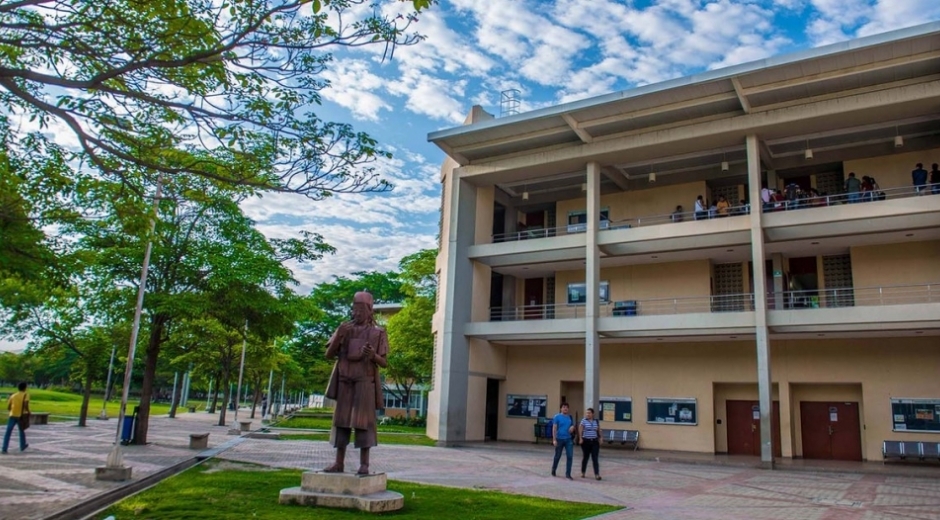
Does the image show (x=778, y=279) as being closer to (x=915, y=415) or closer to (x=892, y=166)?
(x=892, y=166)

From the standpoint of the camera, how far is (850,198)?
69.2 ft

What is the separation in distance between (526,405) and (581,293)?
5164 millimetres

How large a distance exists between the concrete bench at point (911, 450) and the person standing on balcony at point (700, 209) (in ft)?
29.2

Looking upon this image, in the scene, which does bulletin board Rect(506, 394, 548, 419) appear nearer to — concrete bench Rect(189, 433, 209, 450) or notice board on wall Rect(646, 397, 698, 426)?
notice board on wall Rect(646, 397, 698, 426)

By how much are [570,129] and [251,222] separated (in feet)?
37.1

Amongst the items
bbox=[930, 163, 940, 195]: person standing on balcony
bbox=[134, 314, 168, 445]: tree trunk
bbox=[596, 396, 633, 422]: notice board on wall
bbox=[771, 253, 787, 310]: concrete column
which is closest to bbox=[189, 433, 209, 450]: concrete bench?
bbox=[134, 314, 168, 445]: tree trunk

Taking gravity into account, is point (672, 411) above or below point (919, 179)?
below

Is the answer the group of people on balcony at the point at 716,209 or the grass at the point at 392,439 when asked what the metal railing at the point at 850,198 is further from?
the grass at the point at 392,439

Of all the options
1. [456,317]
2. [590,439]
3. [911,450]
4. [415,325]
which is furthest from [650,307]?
[415,325]

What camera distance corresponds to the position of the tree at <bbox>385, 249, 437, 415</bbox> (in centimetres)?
3628

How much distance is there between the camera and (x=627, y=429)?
25.0m

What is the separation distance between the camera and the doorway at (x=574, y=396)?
27156 millimetres

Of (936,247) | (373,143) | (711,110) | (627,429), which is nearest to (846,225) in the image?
(936,247)

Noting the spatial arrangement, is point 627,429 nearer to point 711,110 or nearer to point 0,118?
point 711,110
